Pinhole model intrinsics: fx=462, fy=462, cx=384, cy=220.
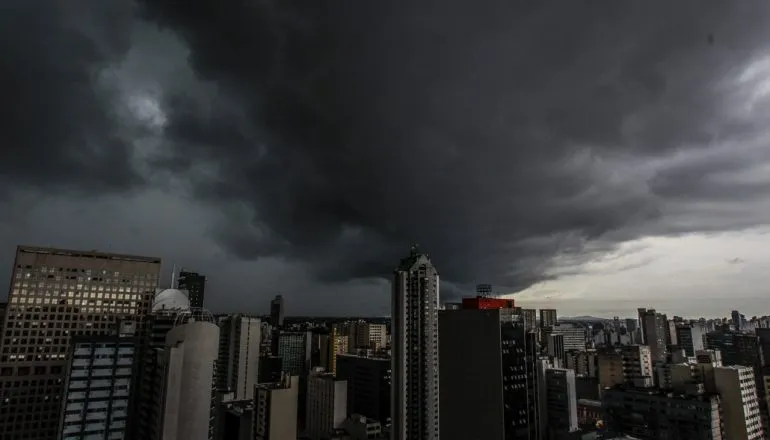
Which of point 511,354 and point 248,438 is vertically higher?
point 511,354

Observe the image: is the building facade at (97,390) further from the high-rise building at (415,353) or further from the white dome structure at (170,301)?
the high-rise building at (415,353)

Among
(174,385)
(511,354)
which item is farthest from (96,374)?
(511,354)

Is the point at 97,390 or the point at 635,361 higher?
the point at 635,361

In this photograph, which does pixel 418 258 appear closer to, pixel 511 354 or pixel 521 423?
pixel 511 354

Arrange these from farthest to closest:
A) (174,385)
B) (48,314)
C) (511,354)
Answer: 1. (48,314)
2. (511,354)
3. (174,385)

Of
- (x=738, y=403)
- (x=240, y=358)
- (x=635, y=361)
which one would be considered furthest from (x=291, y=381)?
(x=635, y=361)

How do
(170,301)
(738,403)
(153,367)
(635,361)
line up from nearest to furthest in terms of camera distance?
(738,403)
(153,367)
(170,301)
(635,361)

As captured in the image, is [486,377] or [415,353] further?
[486,377]

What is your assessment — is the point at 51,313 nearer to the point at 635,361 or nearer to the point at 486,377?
the point at 486,377
